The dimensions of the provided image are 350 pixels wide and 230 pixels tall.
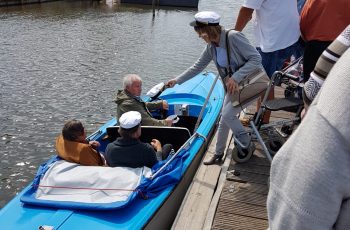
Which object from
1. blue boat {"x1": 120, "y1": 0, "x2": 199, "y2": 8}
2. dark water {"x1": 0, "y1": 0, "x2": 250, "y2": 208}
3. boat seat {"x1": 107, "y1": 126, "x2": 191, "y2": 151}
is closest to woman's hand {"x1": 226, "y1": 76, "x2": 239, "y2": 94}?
boat seat {"x1": 107, "y1": 126, "x2": 191, "y2": 151}

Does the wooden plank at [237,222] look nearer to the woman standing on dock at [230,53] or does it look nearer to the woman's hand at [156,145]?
the woman standing on dock at [230,53]

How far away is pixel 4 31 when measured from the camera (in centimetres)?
1820

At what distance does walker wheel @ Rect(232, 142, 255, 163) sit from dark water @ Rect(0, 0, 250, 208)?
3615 mm

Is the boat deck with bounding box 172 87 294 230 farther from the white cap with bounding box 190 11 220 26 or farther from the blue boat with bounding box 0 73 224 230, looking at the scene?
the white cap with bounding box 190 11 220 26

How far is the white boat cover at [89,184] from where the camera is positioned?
11.5ft

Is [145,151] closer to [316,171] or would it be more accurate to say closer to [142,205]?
[142,205]

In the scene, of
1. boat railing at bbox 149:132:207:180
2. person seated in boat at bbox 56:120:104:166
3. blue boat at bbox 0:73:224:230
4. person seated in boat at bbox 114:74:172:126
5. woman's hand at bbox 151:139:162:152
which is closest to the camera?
blue boat at bbox 0:73:224:230

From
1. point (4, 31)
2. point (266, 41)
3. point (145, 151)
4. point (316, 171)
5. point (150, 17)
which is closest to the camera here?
point (316, 171)

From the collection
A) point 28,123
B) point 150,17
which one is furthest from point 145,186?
point 150,17

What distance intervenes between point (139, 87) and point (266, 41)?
1.66 m

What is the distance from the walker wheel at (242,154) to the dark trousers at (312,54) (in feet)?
3.50

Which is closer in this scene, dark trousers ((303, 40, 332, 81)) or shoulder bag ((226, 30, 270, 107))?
dark trousers ((303, 40, 332, 81))

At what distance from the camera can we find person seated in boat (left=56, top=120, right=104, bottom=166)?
3.94 metres

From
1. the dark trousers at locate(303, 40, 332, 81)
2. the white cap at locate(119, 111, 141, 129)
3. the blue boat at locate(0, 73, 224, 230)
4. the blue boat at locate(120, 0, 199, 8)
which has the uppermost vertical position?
the dark trousers at locate(303, 40, 332, 81)
